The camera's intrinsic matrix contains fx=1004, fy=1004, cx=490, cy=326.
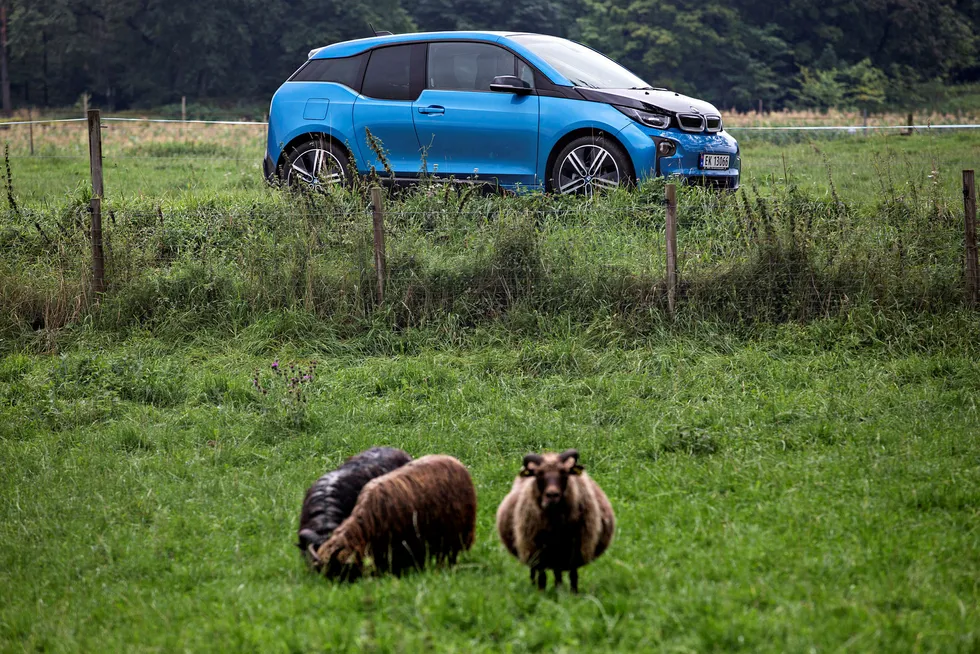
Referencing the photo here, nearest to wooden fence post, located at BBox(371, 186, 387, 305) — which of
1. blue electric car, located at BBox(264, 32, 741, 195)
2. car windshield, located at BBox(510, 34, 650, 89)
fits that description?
blue electric car, located at BBox(264, 32, 741, 195)

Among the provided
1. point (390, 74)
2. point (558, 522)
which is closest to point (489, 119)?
point (390, 74)

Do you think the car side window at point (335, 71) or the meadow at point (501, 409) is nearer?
the meadow at point (501, 409)

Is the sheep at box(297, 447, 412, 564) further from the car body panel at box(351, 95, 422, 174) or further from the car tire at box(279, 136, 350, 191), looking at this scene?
the car body panel at box(351, 95, 422, 174)

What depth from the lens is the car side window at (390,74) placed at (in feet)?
35.9

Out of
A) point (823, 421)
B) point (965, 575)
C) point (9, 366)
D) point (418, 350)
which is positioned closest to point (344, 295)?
point (418, 350)

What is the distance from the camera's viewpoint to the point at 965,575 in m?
4.25

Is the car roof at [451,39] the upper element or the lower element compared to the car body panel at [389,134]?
upper

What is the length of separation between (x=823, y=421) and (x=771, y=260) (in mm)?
2511

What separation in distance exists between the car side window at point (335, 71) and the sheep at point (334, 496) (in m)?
7.02

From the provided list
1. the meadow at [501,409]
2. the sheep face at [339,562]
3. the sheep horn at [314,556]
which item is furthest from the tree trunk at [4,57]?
the sheep face at [339,562]

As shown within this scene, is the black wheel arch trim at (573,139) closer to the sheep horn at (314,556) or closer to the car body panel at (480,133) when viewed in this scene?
the car body panel at (480,133)

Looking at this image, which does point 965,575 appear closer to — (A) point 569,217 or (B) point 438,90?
(A) point 569,217

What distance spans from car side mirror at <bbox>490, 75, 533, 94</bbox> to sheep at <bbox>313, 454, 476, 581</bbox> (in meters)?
6.21

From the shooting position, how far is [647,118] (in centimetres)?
1002
